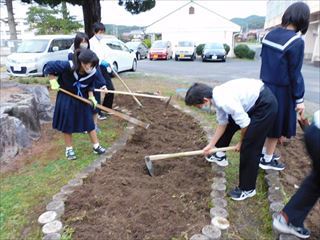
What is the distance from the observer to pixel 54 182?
11.1ft

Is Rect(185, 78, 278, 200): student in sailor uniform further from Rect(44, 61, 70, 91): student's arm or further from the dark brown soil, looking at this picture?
Rect(44, 61, 70, 91): student's arm

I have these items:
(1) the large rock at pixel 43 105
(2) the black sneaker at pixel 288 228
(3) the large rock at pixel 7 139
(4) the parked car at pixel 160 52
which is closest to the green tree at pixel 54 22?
(4) the parked car at pixel 160 52

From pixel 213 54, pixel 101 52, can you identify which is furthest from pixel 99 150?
pixel 213 54

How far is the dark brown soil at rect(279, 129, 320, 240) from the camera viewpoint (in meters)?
2.55

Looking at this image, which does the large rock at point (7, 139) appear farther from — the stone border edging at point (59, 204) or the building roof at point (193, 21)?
the building roof at point (193, 21)

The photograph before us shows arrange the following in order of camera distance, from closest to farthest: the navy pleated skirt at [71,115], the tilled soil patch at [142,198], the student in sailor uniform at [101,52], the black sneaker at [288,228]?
1. the black sneaker at [288,228]
2. the tilled soil patch at [142,198]
3. the navy pleated skirt at [71,115]
4. the student in sailor uniform at [101,52]

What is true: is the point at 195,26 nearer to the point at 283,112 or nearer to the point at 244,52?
the point at 244,52

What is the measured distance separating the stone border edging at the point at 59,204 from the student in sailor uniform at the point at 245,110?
1.31 metres

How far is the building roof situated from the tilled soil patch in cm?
2678

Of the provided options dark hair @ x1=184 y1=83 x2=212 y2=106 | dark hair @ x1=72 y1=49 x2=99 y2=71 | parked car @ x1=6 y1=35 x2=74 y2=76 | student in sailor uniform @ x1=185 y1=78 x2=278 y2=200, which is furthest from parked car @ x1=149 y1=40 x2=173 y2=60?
dark hair @ x1=184 y1=83 x2=212 y2=106

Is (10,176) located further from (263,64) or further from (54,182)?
(263,64)

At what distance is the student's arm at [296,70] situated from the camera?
9.77 ft

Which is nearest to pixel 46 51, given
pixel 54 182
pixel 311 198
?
pixel 54 182

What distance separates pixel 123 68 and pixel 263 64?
1050 centimetres
